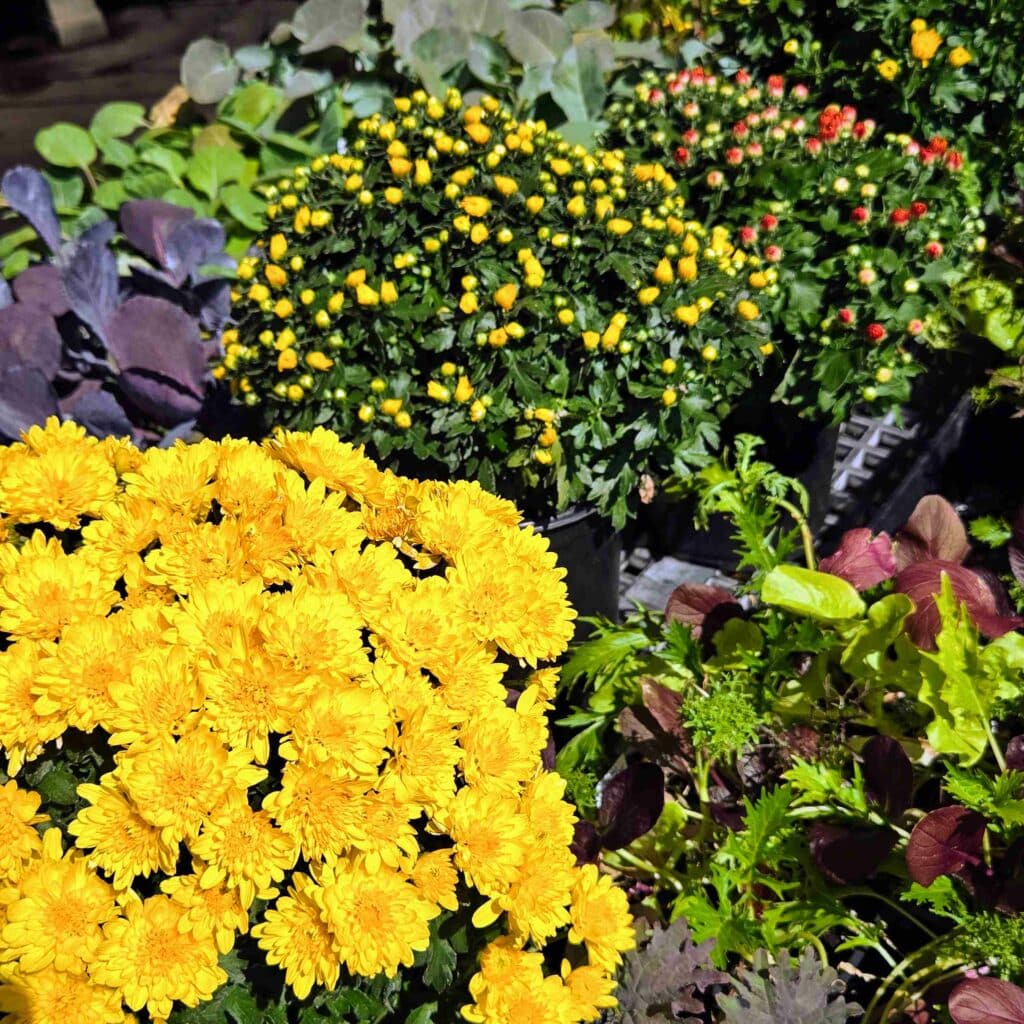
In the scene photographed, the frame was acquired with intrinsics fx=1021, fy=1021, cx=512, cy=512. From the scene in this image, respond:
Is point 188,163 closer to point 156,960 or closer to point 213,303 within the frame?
point 213,303

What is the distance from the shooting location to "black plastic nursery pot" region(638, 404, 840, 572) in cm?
229

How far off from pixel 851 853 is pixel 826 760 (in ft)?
0.59

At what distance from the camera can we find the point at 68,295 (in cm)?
229

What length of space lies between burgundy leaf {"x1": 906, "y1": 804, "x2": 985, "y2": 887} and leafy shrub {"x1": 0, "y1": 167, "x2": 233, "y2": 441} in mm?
1644

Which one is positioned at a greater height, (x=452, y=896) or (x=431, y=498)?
(x=431, y=498)

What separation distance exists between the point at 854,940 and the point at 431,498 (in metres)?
0.80

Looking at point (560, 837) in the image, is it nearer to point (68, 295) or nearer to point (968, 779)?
point (968, 779)

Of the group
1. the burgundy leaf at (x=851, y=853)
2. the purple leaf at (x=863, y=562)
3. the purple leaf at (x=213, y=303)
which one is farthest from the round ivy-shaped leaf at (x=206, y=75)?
the burgundy leaf at (x=851, y=853)

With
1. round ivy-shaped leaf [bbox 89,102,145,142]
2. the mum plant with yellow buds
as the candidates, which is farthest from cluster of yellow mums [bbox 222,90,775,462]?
round ivy-shaped leaf [bbox 89,102,145,142]

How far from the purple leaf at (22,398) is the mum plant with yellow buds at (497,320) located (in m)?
0.52

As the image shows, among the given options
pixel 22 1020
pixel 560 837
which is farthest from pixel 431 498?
pixel 22 1020

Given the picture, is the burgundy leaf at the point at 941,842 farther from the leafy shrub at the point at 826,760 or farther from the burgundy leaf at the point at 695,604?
the burgundy leaf at the point at 695,604

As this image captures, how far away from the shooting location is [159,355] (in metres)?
2.24

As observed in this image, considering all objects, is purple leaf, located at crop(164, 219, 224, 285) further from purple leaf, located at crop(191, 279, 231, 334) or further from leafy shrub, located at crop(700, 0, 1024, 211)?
leafy shrub, located at crop(700, 0, 1024, 211)
